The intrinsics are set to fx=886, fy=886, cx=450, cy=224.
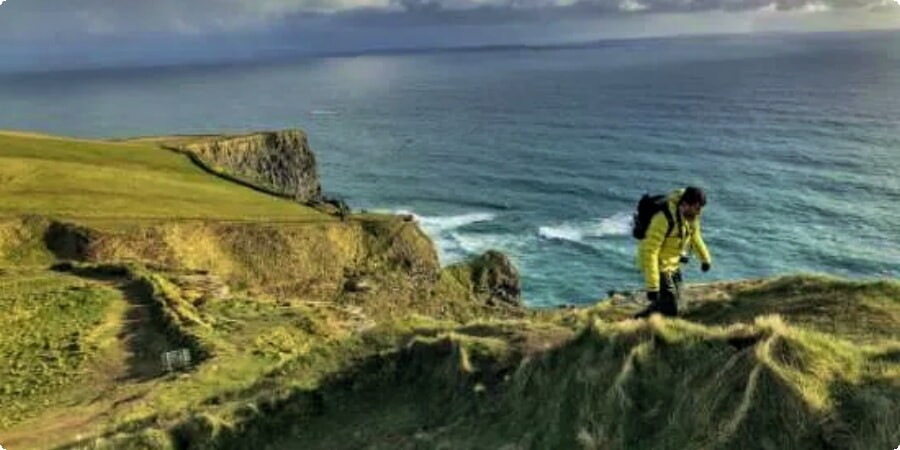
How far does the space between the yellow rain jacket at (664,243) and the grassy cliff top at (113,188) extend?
4501 cm

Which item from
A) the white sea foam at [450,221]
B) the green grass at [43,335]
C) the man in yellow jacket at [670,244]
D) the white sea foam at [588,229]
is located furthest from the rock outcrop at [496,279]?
the man in yellow jacket at [670,244]

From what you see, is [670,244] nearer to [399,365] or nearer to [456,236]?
[399,365]

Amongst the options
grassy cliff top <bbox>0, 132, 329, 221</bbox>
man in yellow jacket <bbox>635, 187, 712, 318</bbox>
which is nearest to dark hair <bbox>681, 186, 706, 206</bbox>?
man in yellow jacket <bbox>635, 187, 712, 318</bbox>

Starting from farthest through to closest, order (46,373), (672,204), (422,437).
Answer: (46,373), (672,204), (422,437)

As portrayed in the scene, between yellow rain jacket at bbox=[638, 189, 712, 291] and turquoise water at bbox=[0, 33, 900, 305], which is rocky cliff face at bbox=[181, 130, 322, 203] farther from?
yellow rain jacket at bbox=[638, 189, 712, 291]

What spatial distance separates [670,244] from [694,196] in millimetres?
1126

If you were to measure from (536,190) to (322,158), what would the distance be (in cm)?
4929

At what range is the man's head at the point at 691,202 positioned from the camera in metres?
13.8

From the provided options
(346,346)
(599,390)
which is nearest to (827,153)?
(346,346)

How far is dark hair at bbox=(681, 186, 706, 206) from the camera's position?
13.8 meters

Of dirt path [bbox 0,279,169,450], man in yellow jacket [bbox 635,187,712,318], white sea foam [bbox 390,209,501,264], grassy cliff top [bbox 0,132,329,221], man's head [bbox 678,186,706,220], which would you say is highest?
man's head [bbox 678,186,706,220]

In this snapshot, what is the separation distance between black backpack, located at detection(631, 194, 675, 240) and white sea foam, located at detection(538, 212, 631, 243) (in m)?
67.4

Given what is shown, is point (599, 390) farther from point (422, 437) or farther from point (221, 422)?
point (221, 422)

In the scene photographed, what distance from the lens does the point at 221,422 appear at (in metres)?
15.7
